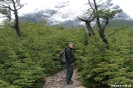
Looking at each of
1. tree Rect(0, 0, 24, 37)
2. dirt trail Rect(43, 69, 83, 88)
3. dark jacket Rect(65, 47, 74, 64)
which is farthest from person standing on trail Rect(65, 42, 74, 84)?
tree Rect(0, 0, 24, 37)

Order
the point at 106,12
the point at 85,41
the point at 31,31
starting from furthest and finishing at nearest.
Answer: the point at 31,31 < the point at 85,41 < the point at 106,12

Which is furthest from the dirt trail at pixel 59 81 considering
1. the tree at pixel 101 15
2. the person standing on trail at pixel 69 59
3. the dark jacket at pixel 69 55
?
the tree at pixel 101 15

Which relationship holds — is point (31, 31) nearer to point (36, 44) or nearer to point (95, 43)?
point (36, 44)

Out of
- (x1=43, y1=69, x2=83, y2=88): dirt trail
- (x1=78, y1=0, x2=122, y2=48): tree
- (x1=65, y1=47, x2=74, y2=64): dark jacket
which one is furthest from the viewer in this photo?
(x1=78, y1=0, x2=122, y2=48): tree

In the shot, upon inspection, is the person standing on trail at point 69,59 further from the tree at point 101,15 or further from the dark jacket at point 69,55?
the tree at point 101,15

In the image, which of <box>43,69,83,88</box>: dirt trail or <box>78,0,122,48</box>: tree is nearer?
<box>43,69,83,88</box>: dirt trail

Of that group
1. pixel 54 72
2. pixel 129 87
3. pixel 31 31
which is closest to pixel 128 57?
pixel 129 87

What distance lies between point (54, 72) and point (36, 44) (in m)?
3.38

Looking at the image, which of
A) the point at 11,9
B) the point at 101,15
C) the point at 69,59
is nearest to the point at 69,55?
the point at 69,59

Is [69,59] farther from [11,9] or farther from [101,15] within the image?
[11,9]

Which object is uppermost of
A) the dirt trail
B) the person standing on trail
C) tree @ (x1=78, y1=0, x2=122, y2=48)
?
tree @ (x1=78, y1=0, x2=122, y2=48)

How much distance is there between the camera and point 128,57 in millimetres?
12672

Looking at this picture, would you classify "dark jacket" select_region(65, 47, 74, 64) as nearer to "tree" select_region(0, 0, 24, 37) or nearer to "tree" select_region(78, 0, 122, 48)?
"tree" select_region(78, 0, 122, 48)

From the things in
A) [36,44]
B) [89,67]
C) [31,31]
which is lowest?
[31,31]
